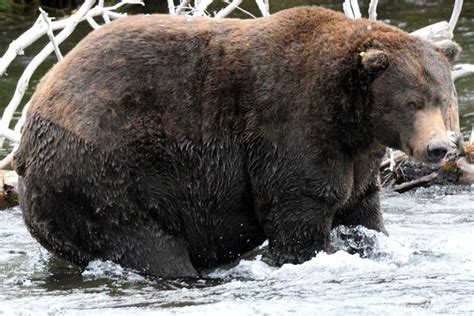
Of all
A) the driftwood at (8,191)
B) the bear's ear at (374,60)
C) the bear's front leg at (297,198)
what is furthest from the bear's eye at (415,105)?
the driftwood at (8,191)

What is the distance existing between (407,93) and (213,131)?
53.3 inches

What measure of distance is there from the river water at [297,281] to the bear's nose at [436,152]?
2.51 feet

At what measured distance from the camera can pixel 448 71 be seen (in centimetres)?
761

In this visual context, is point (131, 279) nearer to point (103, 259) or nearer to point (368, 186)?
point (103, 259)

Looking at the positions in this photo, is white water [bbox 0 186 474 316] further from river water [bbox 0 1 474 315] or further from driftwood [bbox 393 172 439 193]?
driftwood [bbox 393 172 439 193]

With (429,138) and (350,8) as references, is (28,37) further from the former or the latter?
(429,138)

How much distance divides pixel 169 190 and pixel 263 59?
1.12m

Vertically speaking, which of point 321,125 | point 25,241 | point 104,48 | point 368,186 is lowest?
point 25,241

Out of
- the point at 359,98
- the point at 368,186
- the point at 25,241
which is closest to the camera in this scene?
the point at 359,98

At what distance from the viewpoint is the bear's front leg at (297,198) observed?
300 inches

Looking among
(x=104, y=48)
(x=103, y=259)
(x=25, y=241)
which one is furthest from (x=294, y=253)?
(x=25, y=241)

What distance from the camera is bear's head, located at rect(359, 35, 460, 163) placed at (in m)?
7.35

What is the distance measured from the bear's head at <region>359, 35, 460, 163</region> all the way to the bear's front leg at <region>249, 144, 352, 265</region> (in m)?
0.45

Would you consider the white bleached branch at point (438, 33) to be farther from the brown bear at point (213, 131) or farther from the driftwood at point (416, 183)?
the brown bear at point (213, 131)
